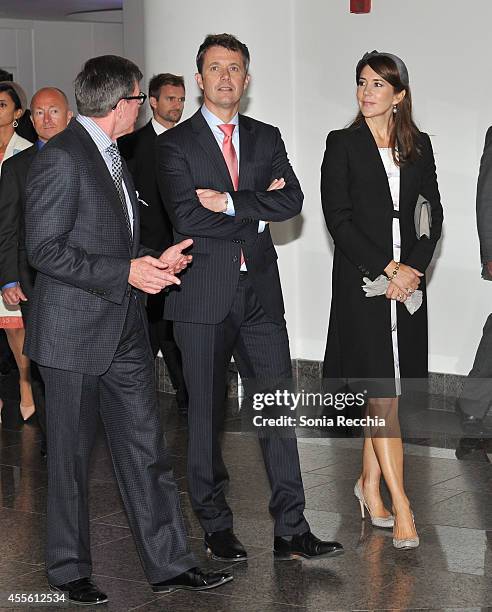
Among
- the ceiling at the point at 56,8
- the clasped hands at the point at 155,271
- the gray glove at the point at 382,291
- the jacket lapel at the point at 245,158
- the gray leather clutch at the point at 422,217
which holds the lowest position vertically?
the gray glove at the point at 382,291

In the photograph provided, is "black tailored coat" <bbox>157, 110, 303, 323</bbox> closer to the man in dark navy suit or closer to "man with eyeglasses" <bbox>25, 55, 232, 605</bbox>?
the man in dark navy suit

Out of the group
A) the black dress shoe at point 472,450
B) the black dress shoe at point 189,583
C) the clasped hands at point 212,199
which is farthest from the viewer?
the black dress shoe at point 472,450

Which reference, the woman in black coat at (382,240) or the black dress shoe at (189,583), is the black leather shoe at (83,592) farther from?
the woman in black coat at (382,240)

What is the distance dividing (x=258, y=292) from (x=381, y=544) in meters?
1.20

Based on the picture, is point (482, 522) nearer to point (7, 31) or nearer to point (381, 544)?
point (381, 544)

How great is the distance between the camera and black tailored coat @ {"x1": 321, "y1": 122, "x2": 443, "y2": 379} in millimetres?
4965

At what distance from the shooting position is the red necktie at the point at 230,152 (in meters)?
4.78

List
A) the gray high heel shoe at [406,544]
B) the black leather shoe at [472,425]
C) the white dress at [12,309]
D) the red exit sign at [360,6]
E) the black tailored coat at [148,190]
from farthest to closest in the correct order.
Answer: the red exit sign at [360,6]
the black tailored coat at [148,190]
the white dress at [12,309]
the black leather shoe at [472,425]
the gray high heel shoe at [406,544]

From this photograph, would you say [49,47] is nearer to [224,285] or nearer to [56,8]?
[56,8]

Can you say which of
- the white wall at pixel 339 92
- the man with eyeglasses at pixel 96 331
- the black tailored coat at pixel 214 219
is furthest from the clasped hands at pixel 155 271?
the white wall at pixel 339 92

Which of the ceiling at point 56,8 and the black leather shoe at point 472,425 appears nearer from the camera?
the black leather shoe at point 472,425

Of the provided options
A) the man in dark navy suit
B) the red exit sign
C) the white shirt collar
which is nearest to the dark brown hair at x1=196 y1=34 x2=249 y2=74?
the man in dark navy suit

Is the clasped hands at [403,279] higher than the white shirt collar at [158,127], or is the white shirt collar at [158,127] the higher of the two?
the white shirt collar at [158,127]

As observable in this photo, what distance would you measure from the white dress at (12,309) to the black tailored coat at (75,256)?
3344 mm
